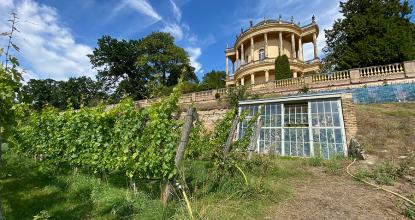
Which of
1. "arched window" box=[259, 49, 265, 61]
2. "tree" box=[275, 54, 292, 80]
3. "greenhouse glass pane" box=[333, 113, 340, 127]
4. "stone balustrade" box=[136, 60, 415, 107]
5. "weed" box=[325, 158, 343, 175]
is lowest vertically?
"weed" box=[325, 158, 343, 175]

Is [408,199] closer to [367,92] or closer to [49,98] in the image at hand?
[367,92]

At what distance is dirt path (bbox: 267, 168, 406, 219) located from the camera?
3.30m

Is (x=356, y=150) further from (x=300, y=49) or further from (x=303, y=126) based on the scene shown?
(x=300, y=49)

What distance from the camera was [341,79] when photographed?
14.2m

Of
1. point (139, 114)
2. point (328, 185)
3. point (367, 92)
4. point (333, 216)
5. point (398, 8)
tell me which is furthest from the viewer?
point (398, 8)

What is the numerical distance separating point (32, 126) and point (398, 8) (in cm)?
2426

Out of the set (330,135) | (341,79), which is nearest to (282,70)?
(341,79)

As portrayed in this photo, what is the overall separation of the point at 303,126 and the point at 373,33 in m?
13.9

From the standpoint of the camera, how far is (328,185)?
4.67m

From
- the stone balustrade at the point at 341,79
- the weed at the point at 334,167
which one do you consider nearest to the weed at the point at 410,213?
the weed at the point at 334,167

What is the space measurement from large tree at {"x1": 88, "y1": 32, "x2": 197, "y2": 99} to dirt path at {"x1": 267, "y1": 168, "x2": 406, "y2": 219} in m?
31.5

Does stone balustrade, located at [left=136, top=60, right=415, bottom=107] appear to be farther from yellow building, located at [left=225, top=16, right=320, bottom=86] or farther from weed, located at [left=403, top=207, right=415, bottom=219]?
yellow building, located at [left=225, top=16, right=320, bottom=86]

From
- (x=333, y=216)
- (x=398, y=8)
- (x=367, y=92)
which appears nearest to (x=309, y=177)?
(x=333, y=216)

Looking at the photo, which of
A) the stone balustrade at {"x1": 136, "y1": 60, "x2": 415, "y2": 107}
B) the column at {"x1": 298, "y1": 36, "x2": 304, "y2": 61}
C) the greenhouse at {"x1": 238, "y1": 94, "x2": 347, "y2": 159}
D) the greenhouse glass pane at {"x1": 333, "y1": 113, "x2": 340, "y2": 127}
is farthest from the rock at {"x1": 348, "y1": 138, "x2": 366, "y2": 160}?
the column at {"x1": 298, "y1": 36, "x2": 304, "y2": 61}
